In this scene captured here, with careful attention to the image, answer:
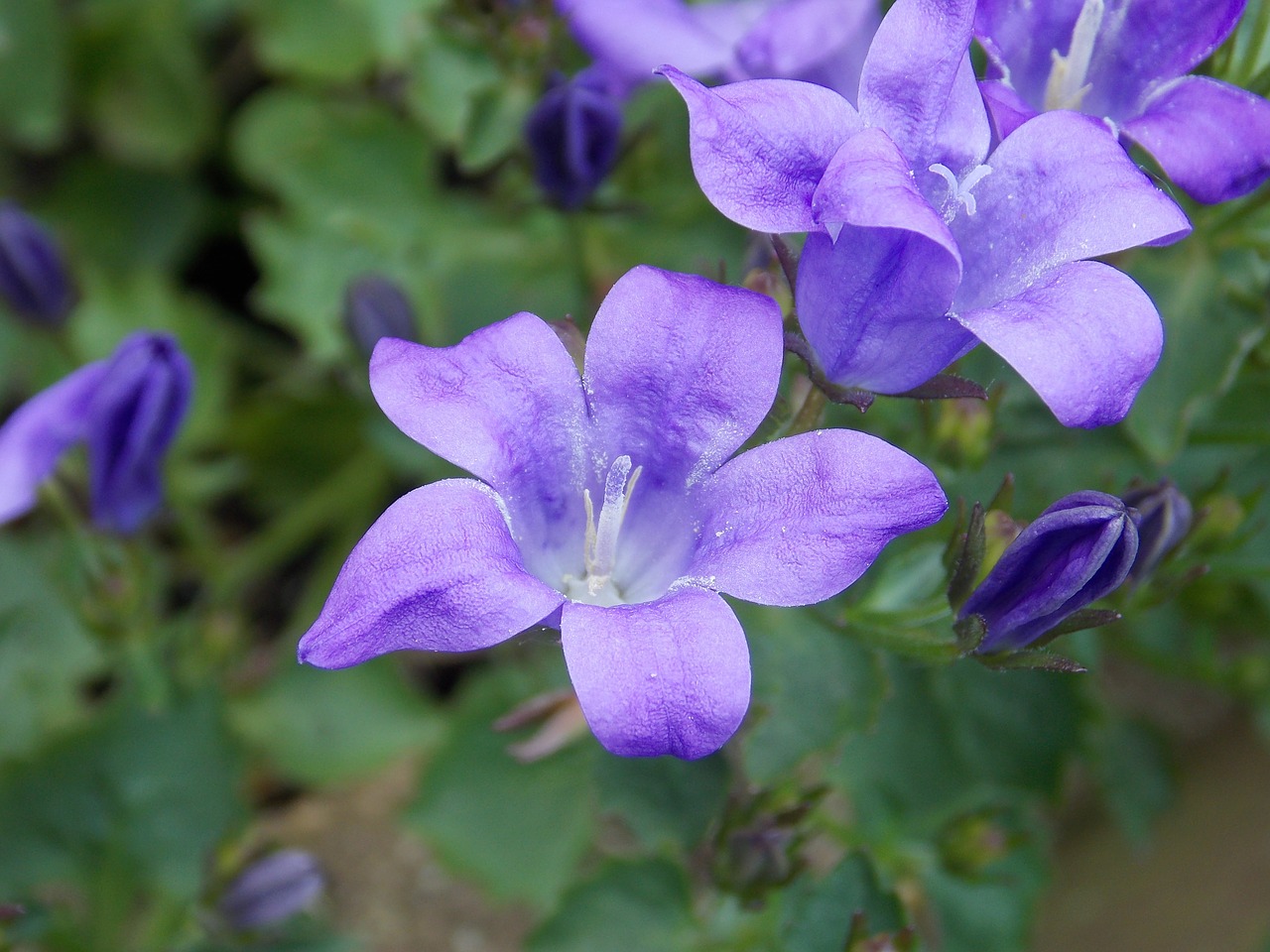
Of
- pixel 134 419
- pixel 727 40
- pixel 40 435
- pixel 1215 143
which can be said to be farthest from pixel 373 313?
pixel 1215 143

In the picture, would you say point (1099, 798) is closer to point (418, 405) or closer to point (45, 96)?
point (418, 405)

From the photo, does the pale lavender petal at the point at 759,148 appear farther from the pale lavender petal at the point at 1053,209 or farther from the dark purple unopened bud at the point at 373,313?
the dark purple unopened bud at the point at 373,313

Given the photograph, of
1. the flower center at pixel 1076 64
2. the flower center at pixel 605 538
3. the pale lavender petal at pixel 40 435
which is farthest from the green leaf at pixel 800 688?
the pale lavender petal at pixel 40 435

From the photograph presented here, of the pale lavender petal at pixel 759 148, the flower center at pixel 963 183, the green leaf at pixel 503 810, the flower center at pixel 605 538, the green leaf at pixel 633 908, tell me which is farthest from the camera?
the green leaf at pixel 503 810

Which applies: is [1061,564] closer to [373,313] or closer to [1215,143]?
[1215,143]

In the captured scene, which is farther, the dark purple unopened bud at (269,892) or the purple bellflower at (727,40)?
the dark purple unopened bud at (269,892)

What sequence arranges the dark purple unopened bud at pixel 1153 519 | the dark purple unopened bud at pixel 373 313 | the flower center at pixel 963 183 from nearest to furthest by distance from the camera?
the flower center at pixel 963 183
the dark purple unopened bud at pixel 1153 519
the dark purple unopened bud at pixel 373 313

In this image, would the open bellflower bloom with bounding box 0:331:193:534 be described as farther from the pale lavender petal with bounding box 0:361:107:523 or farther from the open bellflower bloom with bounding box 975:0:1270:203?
the open bellflower bloom with bounding box 975:0:1270:203
